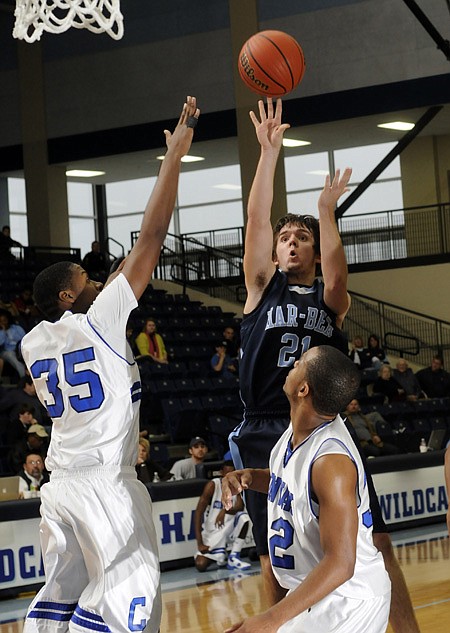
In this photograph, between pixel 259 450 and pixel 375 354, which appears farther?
pixel 375 354

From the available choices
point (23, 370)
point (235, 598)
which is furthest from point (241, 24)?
point (235, 598)

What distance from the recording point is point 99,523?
3.54 meters

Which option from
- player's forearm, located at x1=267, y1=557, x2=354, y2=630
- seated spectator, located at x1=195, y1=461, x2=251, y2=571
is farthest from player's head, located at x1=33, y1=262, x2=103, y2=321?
seated spectator, located at x1=195, y1=461, x2=251, y2=571

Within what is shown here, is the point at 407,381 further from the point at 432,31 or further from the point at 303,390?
the point at 303,390

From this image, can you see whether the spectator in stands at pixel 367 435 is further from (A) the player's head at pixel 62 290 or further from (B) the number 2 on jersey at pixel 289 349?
(A) the player's head at pixel 62 290

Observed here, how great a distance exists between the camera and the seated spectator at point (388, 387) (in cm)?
1659

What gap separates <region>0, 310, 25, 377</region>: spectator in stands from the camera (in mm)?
14172

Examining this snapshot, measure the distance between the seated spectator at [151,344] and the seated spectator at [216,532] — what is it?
5.83 metres

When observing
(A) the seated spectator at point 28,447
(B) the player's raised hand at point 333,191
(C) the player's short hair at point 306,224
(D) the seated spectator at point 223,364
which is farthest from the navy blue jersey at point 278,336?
(D) the seated spectator at point 223,364

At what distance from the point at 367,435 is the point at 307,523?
10576 mm

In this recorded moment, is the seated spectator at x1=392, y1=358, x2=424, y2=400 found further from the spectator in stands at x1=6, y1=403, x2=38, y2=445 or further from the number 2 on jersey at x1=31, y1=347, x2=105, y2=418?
the number 2 on jersey at x1=31, y1=347, x2=105, y2=418

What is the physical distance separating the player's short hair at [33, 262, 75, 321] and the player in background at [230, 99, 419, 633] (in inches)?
28.5

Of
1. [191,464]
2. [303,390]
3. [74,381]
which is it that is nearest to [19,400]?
[191,464]

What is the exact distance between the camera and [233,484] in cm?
333
